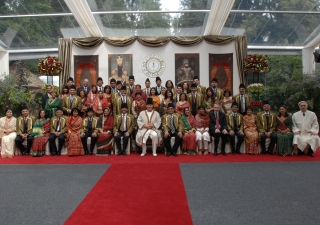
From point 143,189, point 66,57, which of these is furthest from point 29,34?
point 143,189

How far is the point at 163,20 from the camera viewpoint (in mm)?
10281

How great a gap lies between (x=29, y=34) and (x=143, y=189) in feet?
30.6

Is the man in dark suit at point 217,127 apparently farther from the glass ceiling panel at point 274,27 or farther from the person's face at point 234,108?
the glass ceiling panel at point 274,27

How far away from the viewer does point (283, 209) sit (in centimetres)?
325

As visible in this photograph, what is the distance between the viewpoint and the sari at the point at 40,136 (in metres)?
6.70

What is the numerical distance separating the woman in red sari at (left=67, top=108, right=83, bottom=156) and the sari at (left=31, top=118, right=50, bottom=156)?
509 mm

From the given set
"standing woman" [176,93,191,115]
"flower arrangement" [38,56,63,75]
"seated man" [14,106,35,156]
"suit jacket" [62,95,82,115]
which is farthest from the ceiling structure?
"seated man" [14,106,35,156]

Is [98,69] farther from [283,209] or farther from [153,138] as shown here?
[283,209]

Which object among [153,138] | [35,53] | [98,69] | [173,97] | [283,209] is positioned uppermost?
[35,53]

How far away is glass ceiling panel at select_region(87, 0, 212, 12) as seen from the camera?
30.5 feet

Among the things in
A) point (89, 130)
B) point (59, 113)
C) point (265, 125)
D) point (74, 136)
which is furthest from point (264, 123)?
point (59, 113)

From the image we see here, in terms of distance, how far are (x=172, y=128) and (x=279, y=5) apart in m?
5.74

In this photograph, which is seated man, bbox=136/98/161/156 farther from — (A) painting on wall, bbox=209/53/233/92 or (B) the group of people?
(A) painting on wall, bbox=209/53/233/92

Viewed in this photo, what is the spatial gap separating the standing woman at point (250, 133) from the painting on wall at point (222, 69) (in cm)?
276
